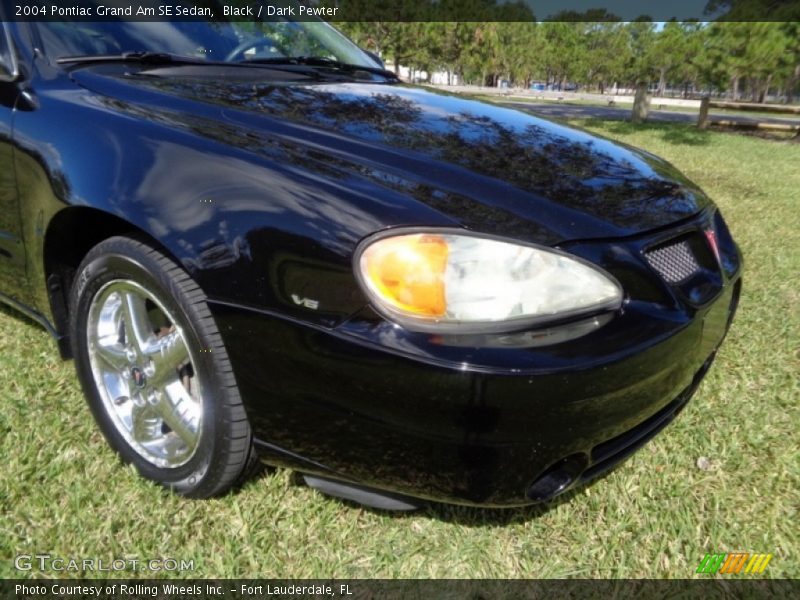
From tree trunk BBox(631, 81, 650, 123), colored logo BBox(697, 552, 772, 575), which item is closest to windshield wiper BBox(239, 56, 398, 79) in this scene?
colored logo BBox(697, 552, 772, 575)

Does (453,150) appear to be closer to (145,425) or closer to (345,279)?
(345,279)

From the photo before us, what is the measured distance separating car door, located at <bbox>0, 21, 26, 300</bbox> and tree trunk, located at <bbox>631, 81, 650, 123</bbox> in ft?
51.8

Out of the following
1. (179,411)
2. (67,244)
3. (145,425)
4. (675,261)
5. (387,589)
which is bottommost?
(387,589)

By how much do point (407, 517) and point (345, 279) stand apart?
2.75ft

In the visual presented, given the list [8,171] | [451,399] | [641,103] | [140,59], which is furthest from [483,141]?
[641,103]

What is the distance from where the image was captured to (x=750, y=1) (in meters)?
13.6

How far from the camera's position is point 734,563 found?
164 centimetres

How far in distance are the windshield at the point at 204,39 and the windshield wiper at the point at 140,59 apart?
2 centimetres

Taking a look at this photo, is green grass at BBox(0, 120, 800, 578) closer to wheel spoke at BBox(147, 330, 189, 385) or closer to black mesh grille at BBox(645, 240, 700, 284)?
wheel spoke at BBox(147, 330, 189, 385)

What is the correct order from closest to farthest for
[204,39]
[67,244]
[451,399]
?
[451,399] < [67,244] < [204,39]

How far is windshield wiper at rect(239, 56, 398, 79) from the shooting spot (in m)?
2.44

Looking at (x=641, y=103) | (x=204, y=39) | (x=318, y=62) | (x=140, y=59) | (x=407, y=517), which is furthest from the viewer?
(x=641, y=103)

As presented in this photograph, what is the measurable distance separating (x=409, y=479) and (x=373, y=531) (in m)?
0.41

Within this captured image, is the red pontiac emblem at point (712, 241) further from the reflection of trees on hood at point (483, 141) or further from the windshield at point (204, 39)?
the windshield at point (204, 39)
